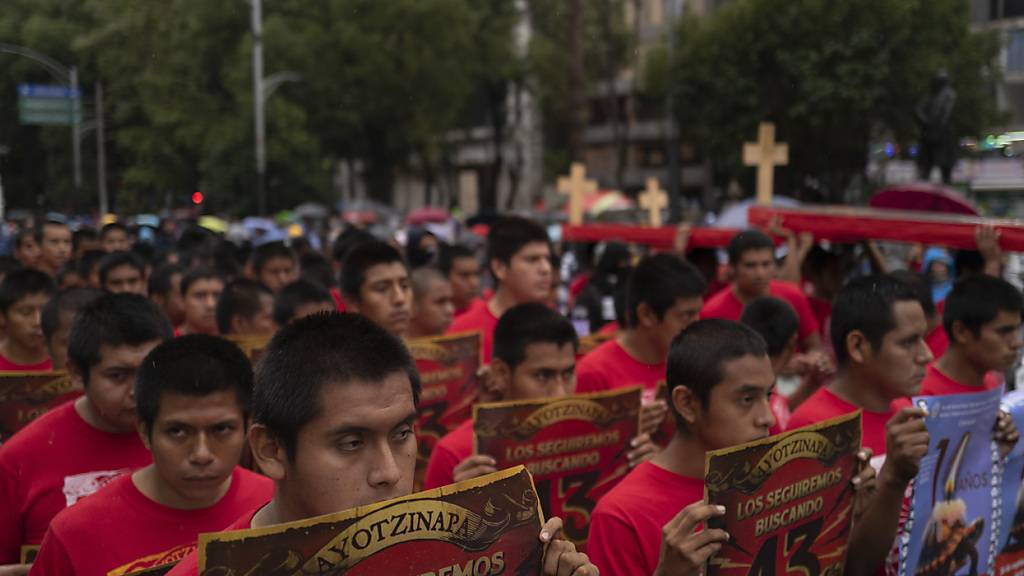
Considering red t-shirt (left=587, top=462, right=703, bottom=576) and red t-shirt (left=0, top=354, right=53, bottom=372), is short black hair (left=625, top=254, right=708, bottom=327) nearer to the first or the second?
red t-shirt (left=587, top=462, right=703, bottom=576)

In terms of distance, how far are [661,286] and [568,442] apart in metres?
Answer: 1.60

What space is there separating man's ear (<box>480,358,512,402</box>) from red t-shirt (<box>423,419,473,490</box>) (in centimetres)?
42

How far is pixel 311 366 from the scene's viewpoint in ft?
7.36

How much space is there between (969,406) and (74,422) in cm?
282

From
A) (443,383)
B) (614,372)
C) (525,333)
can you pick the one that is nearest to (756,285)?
(614,372)

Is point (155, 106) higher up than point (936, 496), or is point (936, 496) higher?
→ point (155, 106)

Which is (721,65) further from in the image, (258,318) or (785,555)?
(785,555)

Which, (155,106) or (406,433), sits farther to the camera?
(155,106)

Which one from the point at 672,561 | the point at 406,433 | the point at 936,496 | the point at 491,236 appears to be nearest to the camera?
the point at 406,433

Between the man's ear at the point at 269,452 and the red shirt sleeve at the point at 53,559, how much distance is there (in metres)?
0.86

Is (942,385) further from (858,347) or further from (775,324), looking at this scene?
(775,324)

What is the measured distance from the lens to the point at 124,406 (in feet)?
12.1

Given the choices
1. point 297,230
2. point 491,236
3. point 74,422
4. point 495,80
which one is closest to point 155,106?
point 297,230

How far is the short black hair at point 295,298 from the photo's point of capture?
19.5ft
